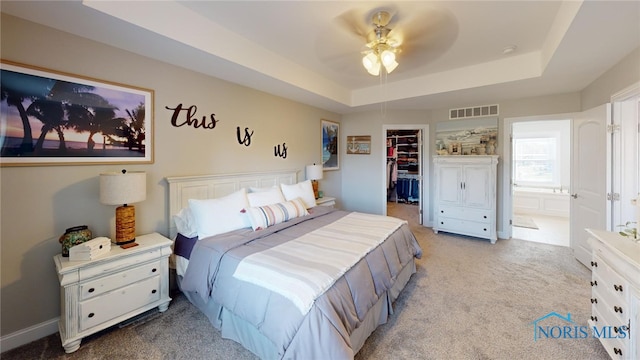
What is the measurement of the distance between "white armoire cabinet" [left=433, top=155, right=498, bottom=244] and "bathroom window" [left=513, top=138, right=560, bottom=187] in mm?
3946

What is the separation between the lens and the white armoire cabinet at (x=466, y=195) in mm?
4195

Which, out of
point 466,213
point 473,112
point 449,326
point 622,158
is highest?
point 473,112

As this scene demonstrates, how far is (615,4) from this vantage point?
167cm

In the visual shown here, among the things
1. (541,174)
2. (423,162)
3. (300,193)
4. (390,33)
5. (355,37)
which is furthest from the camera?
(541,174)

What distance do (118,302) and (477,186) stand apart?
16.4ft

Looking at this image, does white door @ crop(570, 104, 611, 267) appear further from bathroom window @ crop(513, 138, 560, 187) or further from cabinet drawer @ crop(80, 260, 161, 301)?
cabinet drawer @ crop(80, 260, 161, 301)

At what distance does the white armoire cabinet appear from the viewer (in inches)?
165

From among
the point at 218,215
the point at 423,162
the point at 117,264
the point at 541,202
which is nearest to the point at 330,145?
the point at 423,162

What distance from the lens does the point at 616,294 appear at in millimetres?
1586

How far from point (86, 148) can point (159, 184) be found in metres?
0.66

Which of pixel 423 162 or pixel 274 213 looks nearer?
pixel 274 213

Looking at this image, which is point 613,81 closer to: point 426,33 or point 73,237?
point 426,33

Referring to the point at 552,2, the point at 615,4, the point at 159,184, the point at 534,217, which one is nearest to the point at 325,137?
the point at 159,184

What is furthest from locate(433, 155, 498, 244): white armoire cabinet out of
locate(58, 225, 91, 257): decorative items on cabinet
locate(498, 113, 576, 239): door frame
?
locate(58, 225, 91, 257): decorative items on cabinet
